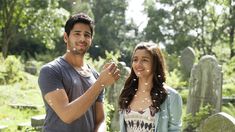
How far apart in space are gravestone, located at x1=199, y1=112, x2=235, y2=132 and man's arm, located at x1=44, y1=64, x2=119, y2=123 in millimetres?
2362

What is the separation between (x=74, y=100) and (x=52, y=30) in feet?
61.3

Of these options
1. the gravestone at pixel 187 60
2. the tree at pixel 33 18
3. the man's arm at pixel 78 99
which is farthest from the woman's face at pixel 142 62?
the tree at pixel 33 18

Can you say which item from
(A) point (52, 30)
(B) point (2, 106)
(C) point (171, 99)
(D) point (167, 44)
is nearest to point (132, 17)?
(D) point (167, 44)

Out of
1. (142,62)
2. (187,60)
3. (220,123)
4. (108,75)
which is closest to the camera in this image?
(108,75)

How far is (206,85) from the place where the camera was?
29.3 ft

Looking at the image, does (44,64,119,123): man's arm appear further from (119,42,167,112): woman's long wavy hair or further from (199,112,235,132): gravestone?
(199,112,235,132): gravestone

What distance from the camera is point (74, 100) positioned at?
239 centimetres

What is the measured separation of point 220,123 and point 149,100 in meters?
1.73

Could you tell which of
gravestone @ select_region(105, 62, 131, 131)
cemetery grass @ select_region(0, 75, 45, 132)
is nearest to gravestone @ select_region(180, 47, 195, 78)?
cemetery grass @ select_region(0, 75, 45, 132)

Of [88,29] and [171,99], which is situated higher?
[88,29]

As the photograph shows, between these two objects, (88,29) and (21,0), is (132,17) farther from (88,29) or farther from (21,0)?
(88,29)

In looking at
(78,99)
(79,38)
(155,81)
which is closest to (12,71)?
(155,81)

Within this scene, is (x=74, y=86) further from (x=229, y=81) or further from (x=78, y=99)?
(x=229, y=81)

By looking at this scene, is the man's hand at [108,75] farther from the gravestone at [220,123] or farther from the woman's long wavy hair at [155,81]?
the gravestone at [220,123]
